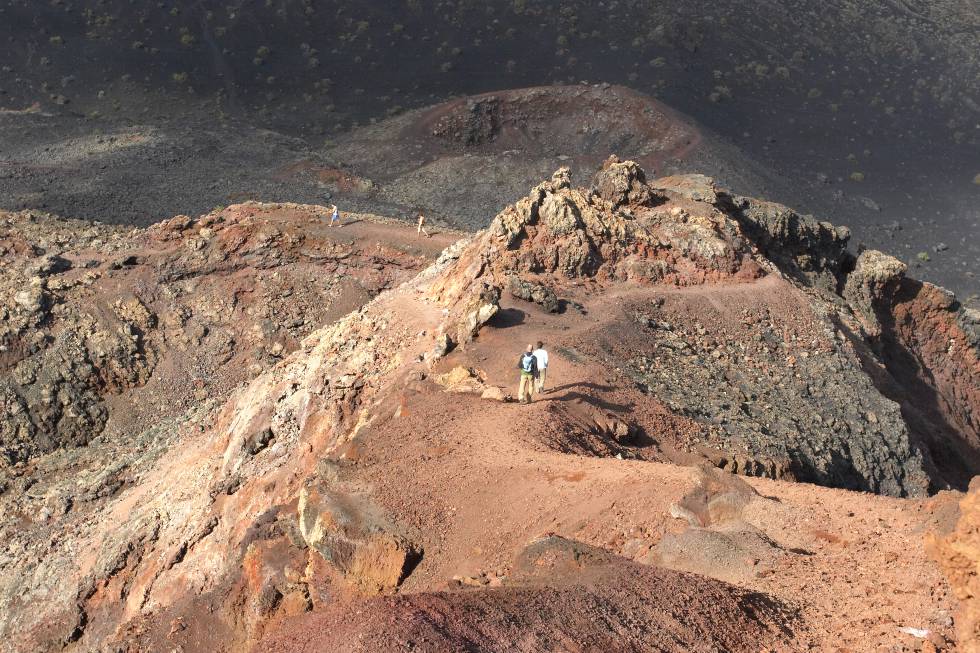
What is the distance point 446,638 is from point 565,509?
12.0ft

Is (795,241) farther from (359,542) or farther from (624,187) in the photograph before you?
(359,542)

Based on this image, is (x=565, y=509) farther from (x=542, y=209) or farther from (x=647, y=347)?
(x=542, y=209)

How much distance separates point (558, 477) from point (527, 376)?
2674mm

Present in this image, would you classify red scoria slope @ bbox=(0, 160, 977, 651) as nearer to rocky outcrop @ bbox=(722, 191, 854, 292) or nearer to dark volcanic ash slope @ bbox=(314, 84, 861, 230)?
rocky outcrop @ bbox=(722, 191, 854, 292)

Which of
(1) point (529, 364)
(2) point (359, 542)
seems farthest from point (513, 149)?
(2) point (359, 542)

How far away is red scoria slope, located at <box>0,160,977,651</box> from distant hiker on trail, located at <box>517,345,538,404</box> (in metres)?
0.29

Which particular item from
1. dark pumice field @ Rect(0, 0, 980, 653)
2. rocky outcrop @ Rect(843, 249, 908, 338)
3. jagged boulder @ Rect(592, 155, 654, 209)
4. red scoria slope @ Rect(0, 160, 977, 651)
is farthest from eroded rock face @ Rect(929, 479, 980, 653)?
rocky outcrop @ Rect(843, 249, 908, 338)

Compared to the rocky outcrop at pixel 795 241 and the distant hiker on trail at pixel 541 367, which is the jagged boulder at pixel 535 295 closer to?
the distant hiker on trail at pixel 541 367

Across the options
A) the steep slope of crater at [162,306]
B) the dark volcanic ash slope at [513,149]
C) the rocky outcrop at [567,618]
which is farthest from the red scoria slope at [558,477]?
the dark volcanic ash slope at [513,149]

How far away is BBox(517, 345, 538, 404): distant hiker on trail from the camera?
13328 mm

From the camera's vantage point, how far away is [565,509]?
10344 millimetres

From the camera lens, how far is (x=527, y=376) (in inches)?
527

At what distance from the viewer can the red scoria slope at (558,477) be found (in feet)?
26.2

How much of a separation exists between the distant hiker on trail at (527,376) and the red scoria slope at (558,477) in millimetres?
294
